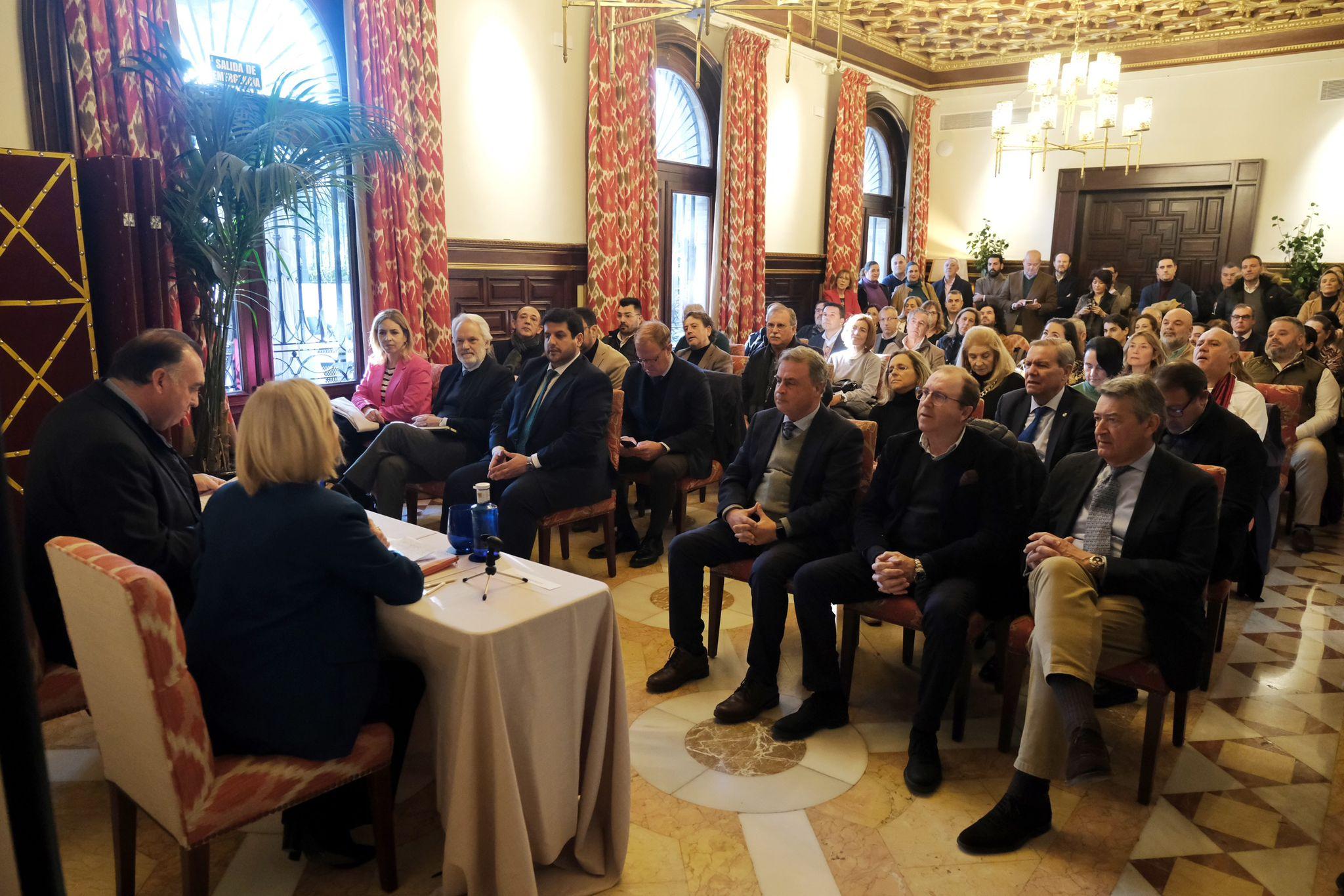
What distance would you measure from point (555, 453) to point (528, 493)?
0.22m

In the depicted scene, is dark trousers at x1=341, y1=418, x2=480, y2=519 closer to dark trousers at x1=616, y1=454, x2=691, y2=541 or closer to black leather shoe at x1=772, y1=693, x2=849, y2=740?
dark trousers at x1=616, y1=454, x2=691, y2=541

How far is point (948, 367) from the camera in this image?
118 inches

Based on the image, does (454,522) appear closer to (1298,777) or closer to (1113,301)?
(1298,777)

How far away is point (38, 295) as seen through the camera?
3.81 meters

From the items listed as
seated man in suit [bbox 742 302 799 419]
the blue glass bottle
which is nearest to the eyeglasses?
the blue glass bottle

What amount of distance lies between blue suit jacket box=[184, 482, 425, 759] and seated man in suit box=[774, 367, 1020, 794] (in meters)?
1.51

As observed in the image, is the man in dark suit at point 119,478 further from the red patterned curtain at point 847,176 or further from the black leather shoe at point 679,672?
the red patterned curtain at point 847,176

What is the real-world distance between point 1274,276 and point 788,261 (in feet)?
17.3

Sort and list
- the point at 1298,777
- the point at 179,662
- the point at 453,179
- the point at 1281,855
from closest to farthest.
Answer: the point at 179,662 < the point at 1281,855 < the point at 1298,777 < the point at 453,179

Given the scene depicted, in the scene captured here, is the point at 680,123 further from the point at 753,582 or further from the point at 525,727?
the point at 525,727

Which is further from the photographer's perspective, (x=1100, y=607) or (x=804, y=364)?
(x=804, y=364)

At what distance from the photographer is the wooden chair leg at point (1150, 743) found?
8.13 ft

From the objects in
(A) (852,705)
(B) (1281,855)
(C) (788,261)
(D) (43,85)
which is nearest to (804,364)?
(A) (852,705)

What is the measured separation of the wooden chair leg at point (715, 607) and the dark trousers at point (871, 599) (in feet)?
1.39
